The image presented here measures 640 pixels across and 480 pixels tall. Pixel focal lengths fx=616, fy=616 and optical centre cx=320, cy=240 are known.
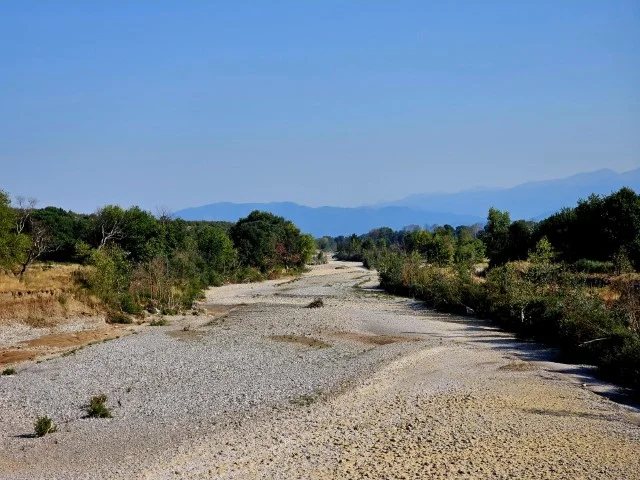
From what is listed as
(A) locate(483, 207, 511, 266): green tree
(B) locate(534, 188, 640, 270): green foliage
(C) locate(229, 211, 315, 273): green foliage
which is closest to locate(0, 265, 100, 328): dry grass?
(B) locate(534, 188, 640, 270): green foliage

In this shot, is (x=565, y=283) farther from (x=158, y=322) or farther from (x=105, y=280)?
(x=105, y=280)

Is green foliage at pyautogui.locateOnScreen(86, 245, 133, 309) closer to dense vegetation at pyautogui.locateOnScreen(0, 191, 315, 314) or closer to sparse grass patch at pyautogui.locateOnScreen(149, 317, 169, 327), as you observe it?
dense vegetation at pyautogui.locateOnScreen(0, 191, 315, 314)

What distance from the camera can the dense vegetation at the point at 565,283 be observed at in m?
22.4

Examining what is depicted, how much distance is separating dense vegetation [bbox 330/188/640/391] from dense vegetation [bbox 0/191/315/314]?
1872cm

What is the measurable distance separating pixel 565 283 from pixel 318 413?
745 inches

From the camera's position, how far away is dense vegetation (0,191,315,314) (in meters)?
39.6

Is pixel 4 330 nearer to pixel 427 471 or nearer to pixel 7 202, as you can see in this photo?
pixel 7 202

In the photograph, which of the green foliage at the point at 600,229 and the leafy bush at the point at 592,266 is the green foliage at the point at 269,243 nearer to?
the green foliage at the point at 600,229

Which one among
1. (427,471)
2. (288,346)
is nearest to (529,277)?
(288,346)

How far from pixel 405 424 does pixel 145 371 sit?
11000 millimetres

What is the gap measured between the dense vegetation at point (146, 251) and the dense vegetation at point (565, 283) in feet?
61.4

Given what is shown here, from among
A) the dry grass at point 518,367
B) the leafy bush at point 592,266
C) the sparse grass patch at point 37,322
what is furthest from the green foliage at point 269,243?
the dry grass at point 518,367

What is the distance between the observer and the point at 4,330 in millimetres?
30500

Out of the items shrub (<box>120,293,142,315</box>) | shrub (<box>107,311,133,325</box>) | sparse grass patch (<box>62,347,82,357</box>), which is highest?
shrub (<box>120,293,142,315</box>)
